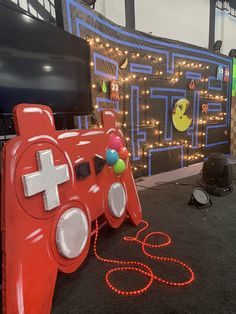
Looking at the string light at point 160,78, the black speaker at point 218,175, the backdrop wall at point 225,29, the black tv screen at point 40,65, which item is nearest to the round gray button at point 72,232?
the black tv screen at point 40,65

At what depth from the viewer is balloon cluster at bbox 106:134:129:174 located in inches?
57.7

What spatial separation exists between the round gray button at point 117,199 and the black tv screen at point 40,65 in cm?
64

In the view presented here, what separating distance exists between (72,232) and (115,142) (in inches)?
26.0

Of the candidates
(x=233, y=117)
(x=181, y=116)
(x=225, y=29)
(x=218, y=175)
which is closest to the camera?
(x=218, y=175)

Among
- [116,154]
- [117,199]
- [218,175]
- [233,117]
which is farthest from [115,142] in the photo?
[233,117]

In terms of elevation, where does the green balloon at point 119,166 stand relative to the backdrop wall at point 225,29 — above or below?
below

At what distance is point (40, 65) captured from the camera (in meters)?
1.48

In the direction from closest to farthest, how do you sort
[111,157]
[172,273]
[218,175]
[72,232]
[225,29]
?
[72,232]
[172,273]
[111,157]
[218,175]
[225,29]

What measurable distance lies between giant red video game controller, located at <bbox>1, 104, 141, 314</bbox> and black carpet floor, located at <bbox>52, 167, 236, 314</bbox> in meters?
0.14

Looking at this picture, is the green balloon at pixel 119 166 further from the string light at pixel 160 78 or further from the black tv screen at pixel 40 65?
the string light at pixel 160 78

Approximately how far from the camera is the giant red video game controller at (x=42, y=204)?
85 cm

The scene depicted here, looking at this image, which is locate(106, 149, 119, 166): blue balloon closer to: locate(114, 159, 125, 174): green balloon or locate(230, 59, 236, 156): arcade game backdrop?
locate(114, 159, 125, 174): green balloon

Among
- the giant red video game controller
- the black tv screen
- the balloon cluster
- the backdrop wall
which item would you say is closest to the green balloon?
the balloon cluster

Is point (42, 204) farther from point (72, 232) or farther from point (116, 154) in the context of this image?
point (116, 154)
